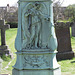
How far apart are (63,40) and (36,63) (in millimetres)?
6946

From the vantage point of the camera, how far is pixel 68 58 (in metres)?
11.9

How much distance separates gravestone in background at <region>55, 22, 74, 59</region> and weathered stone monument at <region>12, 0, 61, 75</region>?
6.55 meters

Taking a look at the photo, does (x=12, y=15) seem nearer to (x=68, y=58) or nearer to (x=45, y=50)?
(x=68, y=58)

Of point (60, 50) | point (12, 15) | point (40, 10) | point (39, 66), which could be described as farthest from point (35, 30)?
point (12, 15)

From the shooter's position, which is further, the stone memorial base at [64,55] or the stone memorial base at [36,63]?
the stone memorial base at [64,55]

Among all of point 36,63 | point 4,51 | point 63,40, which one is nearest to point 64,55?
point 63,40

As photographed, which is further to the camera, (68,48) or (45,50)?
(68,48)

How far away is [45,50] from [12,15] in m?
48.8

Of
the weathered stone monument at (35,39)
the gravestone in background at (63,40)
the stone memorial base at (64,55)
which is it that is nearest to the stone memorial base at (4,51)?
the stone memorial base at (64,55)

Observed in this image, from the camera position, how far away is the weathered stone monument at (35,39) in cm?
514

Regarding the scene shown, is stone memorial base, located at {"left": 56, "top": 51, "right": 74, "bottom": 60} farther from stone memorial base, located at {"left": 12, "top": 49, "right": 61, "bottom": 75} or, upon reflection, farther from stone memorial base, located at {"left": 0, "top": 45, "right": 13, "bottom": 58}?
stone memorial base, located at {"left": 12, "top": 49, "right": 61, "bottom": 75}

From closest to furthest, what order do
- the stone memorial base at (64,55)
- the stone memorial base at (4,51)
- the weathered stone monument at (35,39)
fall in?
1. the weathered stone monument at (35,39)
2. the stone memorial base at (64,55)
3. the stone memorial base at (4,51)

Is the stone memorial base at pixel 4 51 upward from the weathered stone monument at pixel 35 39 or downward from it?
downward

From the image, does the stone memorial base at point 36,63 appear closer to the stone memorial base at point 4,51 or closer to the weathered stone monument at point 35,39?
the weathered stone monument at point 35,39
